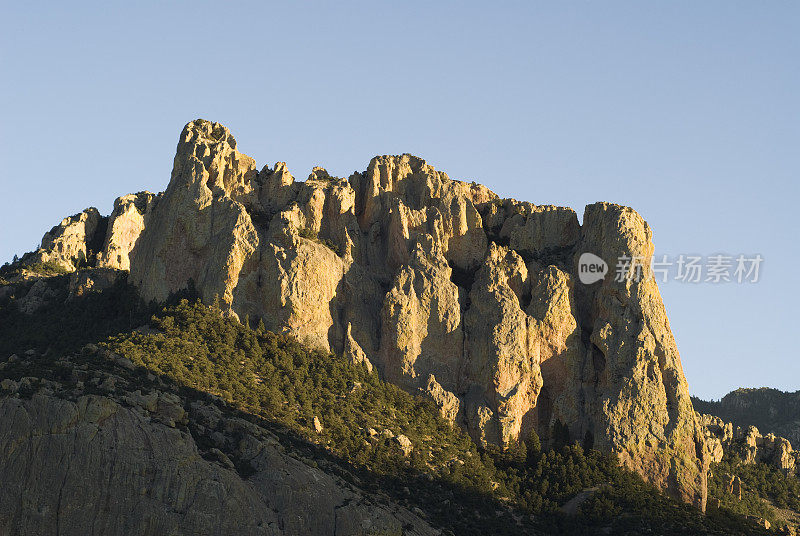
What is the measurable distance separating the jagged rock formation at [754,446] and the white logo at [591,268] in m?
33.1

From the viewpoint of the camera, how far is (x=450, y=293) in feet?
396

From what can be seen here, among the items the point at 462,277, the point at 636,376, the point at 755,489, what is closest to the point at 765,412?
the point at 755,489

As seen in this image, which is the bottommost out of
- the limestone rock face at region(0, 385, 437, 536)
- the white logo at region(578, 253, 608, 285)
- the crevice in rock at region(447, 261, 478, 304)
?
the limestone rock face at region(0, 385, 437, 536)

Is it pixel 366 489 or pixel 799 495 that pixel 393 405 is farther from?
Answer: pixel 799 495

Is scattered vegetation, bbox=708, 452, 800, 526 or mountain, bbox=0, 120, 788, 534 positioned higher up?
mountain, bbox=0, 120, 788, 534

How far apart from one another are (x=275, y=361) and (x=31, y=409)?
39.5 m

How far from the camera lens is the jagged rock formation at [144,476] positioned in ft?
226

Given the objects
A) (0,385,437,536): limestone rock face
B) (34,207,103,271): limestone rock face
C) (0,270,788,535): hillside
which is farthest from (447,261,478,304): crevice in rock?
(34,207,103,271): limestone rock face

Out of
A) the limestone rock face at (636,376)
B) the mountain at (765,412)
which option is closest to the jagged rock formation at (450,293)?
the limestone rock face at (636,376)

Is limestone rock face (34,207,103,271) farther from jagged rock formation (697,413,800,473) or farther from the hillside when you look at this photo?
jagged rock formation (697,413,800,473)

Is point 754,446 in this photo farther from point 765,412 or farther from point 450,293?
point 450,293

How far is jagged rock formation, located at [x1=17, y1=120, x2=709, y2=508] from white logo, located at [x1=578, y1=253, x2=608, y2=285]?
A: 3.41 feet

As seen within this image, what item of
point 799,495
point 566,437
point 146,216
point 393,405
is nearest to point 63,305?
point 146,216

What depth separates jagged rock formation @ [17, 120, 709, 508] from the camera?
114375 mm
